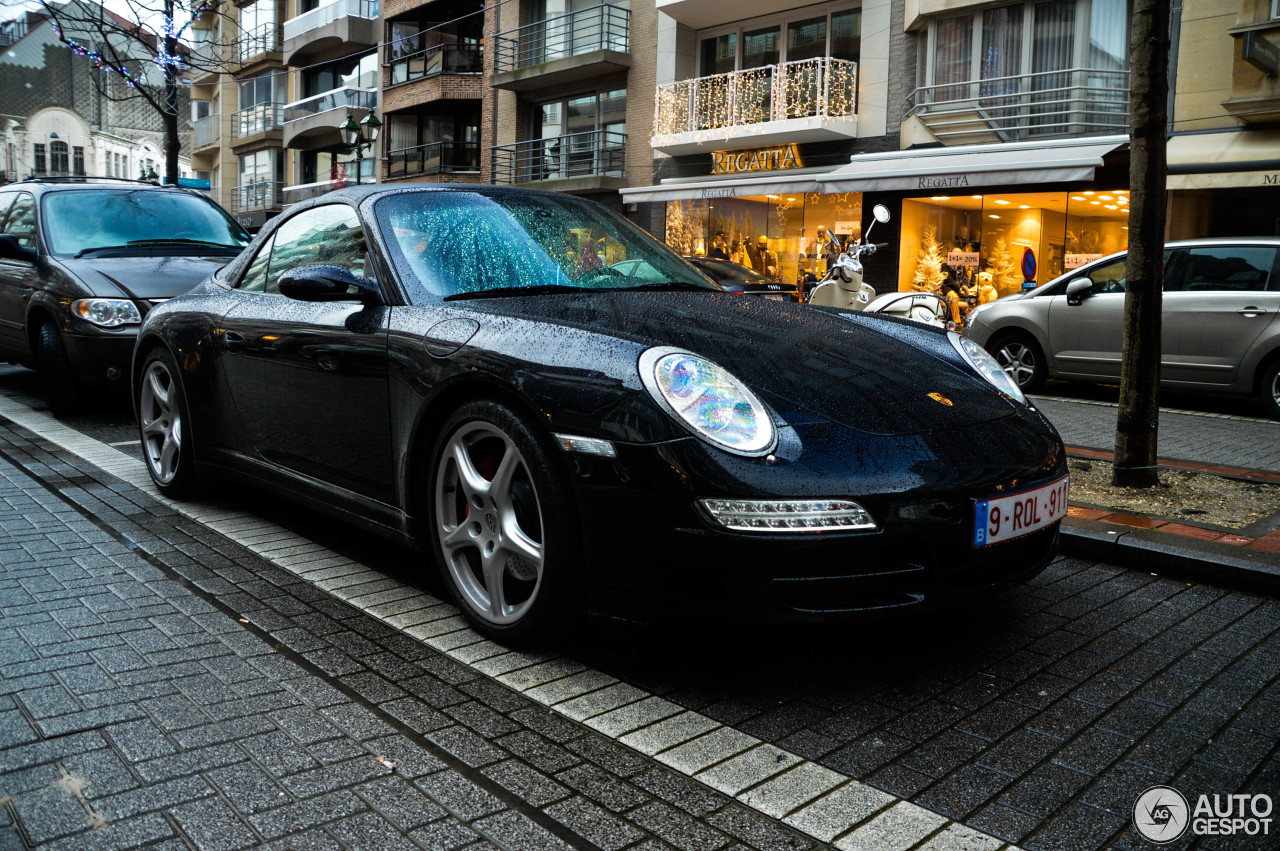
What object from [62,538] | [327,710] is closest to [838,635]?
[327,710]

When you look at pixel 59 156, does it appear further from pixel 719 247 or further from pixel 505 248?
pixel 505 248

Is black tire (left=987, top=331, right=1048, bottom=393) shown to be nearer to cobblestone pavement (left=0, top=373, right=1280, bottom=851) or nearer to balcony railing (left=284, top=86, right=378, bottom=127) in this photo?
cobblestone pavement (left=0, top=373, right=1280, bottom=851)

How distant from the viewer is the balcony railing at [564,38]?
25547 mm

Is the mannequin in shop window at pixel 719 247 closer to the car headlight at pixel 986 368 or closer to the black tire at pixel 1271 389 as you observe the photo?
the black tire at pixel 1271 389

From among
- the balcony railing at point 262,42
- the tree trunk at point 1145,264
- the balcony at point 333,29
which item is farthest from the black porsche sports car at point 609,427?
the balcony railing at point 262,42

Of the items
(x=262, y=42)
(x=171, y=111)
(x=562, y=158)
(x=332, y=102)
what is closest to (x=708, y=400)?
(x=171, y=111)

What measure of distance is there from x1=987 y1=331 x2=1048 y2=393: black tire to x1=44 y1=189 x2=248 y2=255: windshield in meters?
7.51

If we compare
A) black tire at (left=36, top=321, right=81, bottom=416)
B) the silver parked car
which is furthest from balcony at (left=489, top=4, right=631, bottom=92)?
black tire at (left=36, top=321, right=81, bottom=416)

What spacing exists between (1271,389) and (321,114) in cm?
3436

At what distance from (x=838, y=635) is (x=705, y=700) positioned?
2.13ft

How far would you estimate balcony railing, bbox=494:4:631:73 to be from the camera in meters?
25.5

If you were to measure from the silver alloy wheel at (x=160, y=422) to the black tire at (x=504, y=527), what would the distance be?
222cm

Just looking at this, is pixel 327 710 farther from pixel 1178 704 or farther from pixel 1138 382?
pixel 1138 382

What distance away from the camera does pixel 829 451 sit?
2.78 meters
